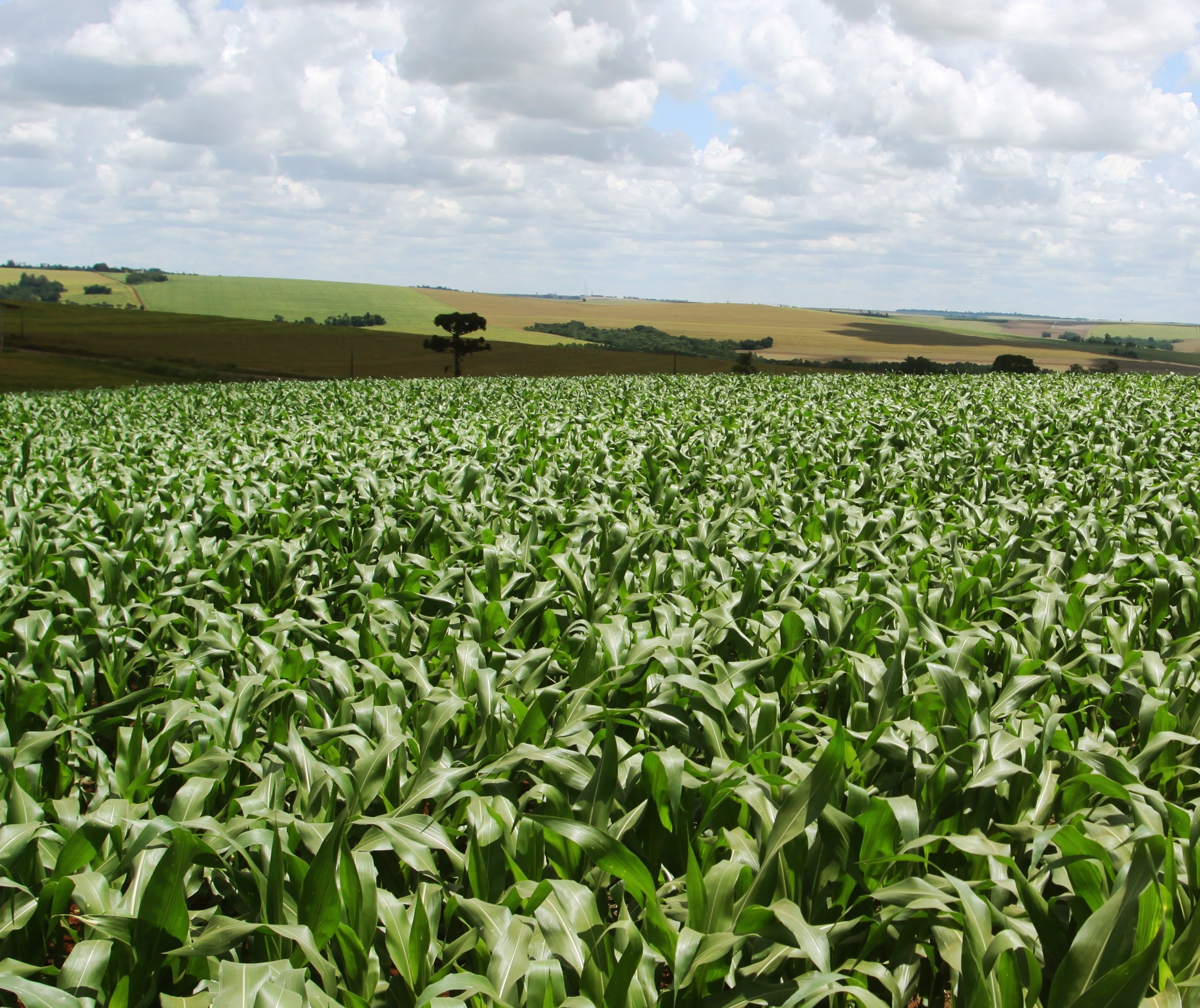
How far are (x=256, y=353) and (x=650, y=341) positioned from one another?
1615 inches

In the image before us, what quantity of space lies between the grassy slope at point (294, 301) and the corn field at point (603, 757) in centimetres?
8706

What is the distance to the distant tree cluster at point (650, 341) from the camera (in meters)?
81.2

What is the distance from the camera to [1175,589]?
5.06 m

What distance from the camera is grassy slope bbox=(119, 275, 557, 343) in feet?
359

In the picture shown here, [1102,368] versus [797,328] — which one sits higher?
[797,328]

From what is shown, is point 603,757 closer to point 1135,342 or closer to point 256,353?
point 256,353

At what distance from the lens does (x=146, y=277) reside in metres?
141

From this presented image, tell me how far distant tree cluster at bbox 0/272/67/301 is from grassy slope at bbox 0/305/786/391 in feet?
106

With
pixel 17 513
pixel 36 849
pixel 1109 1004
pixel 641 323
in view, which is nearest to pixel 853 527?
pixel 1109 1004

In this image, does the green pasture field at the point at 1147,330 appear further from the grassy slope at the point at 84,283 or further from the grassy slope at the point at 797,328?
the grassy slope at the point at 84,283

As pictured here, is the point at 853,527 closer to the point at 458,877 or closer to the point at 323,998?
the point at 458,877

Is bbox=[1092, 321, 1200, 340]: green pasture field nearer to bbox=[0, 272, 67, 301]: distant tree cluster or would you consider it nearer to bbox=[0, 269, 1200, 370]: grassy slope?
bbox=[0, 269, 1200, 370]: grassy slope

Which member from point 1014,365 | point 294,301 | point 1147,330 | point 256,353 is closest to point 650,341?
point 256,353

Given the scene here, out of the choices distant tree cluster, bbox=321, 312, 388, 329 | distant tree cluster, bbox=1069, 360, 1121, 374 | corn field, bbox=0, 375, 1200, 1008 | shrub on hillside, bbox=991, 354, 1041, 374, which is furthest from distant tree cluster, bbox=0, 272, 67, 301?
corn field, bbox=0, 375, 1200, 1008
